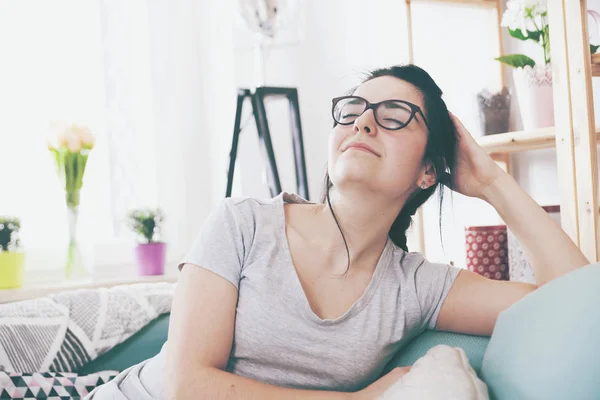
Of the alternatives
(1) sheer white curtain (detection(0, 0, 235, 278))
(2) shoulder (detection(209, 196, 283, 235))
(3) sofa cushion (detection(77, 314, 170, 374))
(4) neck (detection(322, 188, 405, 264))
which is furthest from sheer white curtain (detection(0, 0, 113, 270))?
(4) neck (detection(322, 188, 405, 264))

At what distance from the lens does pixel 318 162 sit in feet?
10.3

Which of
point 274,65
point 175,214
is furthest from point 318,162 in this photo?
point 175,214

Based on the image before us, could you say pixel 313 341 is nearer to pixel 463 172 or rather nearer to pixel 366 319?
pixel 366 319

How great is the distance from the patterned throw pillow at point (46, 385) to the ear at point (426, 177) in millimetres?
887

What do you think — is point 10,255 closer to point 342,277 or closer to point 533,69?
point 342,277

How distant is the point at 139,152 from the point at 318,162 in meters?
0.81

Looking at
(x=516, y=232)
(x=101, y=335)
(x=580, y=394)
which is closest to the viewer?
(x=580, y=394)

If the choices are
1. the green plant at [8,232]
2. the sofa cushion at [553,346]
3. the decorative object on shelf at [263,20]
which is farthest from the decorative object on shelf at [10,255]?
the sofa cushion at [553,346]

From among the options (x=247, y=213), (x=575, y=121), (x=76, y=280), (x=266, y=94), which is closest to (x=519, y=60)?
(x=575, y=121)

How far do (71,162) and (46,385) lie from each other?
123cm

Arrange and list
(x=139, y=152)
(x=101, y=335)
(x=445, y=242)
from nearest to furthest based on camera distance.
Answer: (x=101, y=335) < (x=445, y=242) < (x=139, y=152)

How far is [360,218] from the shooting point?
1.29 meters

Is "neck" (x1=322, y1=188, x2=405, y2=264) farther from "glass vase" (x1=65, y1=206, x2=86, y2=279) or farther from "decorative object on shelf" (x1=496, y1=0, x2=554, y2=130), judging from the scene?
"glass vase" (x1=65, y1=206, x2=86, y2=279)

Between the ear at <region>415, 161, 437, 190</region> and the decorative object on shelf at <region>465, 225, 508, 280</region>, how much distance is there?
638 millimetres
